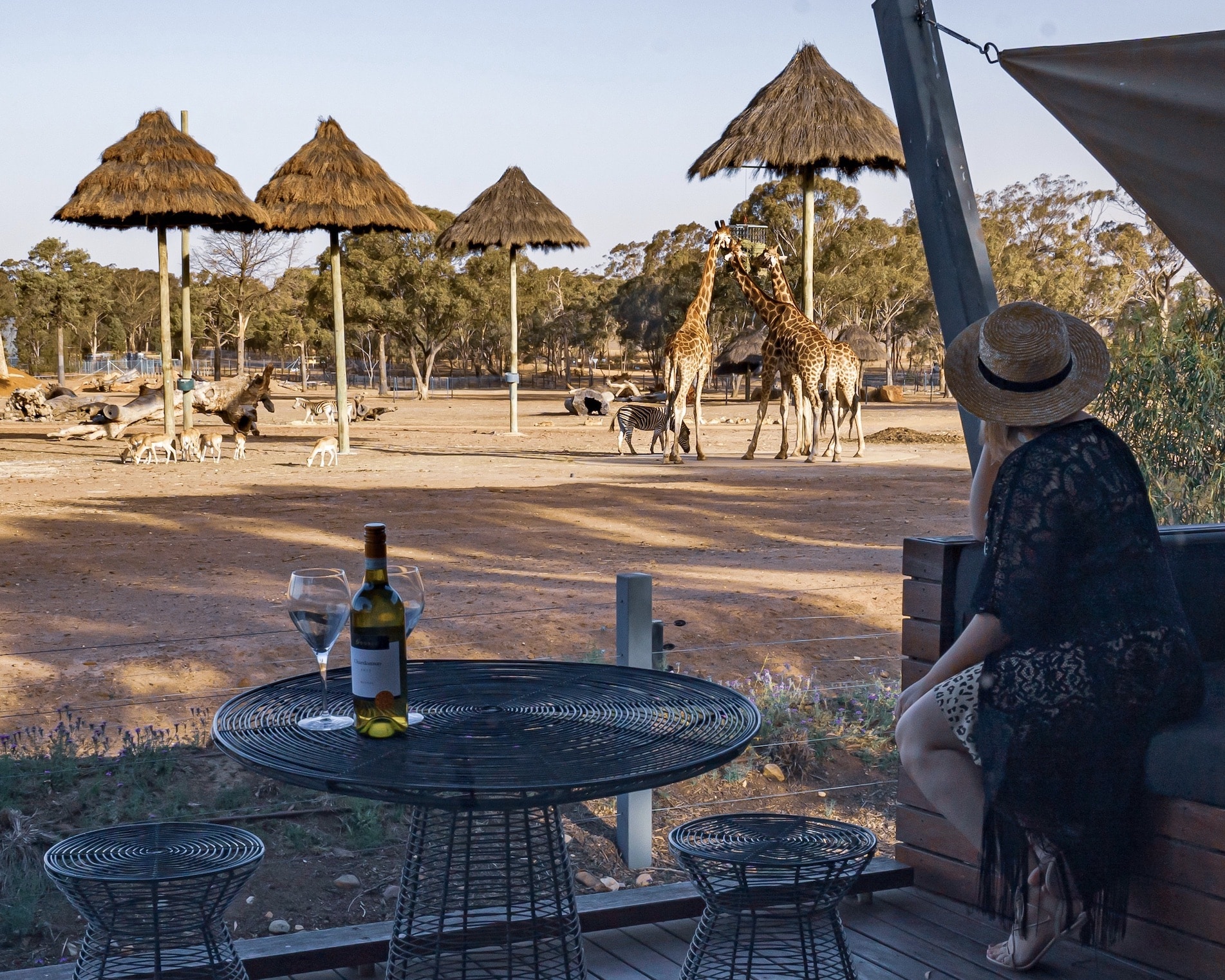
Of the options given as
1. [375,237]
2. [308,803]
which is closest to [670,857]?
[308,803]

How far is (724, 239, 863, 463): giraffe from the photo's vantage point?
17.4 m

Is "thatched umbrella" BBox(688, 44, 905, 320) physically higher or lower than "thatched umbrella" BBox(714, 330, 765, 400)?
higher

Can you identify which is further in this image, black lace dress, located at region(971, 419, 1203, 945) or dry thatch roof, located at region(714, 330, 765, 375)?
dry thatch roof, located at region(714, 330, 765, 375)

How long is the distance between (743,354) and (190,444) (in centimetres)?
2360

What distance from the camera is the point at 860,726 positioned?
499 cm

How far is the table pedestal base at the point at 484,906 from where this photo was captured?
234 cm

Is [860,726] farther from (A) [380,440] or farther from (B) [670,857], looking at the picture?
(A) [380,440]

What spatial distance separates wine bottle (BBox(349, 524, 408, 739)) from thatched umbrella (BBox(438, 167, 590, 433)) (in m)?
23.6

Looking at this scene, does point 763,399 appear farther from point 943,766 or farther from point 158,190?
point 943,766

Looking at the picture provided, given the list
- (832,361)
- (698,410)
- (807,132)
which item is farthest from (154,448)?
(807,132)

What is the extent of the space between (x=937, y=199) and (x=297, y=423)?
24.2 m

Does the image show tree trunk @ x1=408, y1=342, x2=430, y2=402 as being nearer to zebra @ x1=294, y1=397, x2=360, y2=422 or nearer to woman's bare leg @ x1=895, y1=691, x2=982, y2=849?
zebra @ x1=294, y1=397, x2=360, y2=422

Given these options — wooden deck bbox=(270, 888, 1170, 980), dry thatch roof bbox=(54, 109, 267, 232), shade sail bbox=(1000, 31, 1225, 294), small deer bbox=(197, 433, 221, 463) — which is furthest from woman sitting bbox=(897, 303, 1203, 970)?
dry thatch roof bbox=(54, 109, 267, 232)

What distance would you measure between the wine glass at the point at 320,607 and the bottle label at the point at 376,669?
10 centimetres
